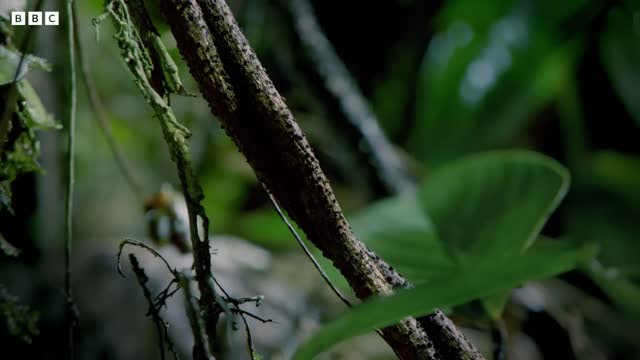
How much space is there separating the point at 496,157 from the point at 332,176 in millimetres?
1008

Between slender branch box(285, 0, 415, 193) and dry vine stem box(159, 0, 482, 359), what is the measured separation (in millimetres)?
875

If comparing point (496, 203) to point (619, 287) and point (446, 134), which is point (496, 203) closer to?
point (619, 287)

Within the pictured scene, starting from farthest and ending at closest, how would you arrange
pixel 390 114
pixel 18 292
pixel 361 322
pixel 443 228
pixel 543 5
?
pixel 390 114 → pixel 543 5 → pixel 18 292 → pixel 443 228 → pixel 361 322

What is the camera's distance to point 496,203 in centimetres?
63

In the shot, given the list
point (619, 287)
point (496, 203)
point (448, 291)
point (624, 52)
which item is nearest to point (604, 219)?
point (624, 52)

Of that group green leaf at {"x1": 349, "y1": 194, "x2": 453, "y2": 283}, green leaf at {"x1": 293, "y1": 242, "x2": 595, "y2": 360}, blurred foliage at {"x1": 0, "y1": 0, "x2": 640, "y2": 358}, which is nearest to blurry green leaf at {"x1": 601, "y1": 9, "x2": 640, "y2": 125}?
blurred foliage at {"x1": 0, "y1": 0, "x2": 640, "y2": 358}

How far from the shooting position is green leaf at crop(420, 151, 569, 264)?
560mm

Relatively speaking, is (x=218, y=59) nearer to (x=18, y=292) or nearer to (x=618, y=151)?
(x=18, y=292)

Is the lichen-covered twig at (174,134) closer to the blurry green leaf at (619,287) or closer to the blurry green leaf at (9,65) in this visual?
the blurry green leaf at (9,65)

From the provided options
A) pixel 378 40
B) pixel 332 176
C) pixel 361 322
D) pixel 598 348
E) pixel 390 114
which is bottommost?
pixel 361 322

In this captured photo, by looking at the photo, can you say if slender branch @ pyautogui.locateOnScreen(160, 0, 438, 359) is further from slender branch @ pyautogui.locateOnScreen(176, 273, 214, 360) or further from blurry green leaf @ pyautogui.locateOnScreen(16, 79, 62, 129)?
blurry green leaf @ pyautogui.locateOnScreen(16, 79, 62, 129)

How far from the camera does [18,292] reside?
107cm

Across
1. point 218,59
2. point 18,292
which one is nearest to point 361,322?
point 218,59

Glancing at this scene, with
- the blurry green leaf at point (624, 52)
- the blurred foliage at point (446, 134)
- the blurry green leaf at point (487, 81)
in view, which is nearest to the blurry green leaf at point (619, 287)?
Answer: the blurred foliage at point (446, 134)
